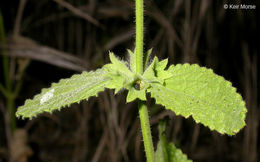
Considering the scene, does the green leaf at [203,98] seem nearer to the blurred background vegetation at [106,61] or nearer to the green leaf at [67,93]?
the green leaf at [67,93]

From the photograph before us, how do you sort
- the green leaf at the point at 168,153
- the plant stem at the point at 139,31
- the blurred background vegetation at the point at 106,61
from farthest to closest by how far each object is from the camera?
the blurred background vegetation at the point at 106,61
the green leaf at the point at 168,153
the plant stem at the point at 139,31

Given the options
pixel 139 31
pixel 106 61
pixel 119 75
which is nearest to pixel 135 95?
pixel 119 75

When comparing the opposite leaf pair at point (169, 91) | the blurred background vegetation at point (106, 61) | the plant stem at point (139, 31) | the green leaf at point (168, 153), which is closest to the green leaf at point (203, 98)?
the opposite leaf pair at point (169, 91)

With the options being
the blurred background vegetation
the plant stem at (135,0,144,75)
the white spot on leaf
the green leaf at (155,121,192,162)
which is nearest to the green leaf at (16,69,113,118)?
the white spot on leaf

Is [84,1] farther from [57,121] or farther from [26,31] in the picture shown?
[57,121]

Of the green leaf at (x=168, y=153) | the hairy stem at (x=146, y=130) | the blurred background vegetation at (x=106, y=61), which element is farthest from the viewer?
the blurred background vegetation at (x=106, y=61)
